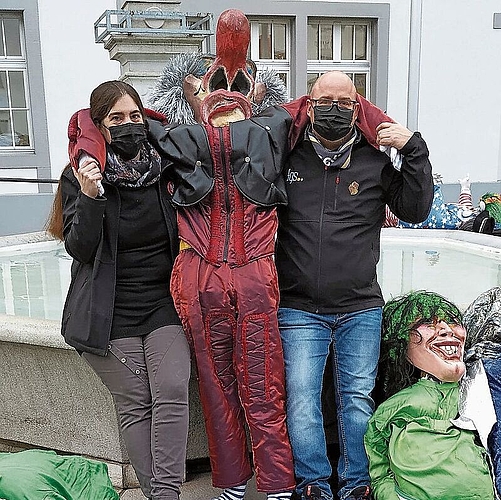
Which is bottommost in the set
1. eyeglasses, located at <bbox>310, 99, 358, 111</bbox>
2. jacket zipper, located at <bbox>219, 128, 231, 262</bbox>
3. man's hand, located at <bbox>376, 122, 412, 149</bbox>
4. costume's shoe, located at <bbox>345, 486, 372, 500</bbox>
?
costume's shoe, located at <bbox>345, 486, 372, 500</bbox>

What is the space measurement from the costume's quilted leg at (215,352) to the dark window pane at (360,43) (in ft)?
26.0

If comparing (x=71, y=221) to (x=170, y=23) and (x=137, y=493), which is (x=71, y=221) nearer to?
(x=137, y=493)

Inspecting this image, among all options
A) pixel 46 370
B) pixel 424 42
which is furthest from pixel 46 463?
pixel 424 42

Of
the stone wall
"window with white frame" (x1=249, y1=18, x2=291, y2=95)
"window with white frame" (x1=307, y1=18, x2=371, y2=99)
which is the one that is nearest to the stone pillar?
the stone wall

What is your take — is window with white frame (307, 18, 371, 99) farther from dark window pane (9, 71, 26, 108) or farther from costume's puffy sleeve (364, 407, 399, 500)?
costume's puffy sleeve (364, 407, 399, 500)

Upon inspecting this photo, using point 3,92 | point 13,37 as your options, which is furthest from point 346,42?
point 3,92

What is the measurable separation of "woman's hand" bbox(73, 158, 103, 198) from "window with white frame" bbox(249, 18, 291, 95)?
7229 mm

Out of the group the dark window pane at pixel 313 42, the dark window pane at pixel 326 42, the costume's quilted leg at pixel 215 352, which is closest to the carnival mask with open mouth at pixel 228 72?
the costume's quilted leg at pixel 215 352

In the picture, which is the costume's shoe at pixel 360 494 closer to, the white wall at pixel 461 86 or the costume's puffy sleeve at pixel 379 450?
the costume's puffy sleeve at pixel 379 450

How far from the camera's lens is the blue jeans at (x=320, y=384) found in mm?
2012

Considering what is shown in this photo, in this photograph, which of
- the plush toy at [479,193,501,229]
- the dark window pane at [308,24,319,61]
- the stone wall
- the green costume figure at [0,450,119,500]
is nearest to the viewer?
the green costume figure at [0,450,119,500]

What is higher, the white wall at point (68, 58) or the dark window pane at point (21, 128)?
the white wall at point (68, 58)

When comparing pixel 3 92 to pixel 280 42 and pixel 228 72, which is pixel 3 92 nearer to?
pixel 280 42

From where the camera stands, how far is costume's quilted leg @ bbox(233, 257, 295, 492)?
1.92m
